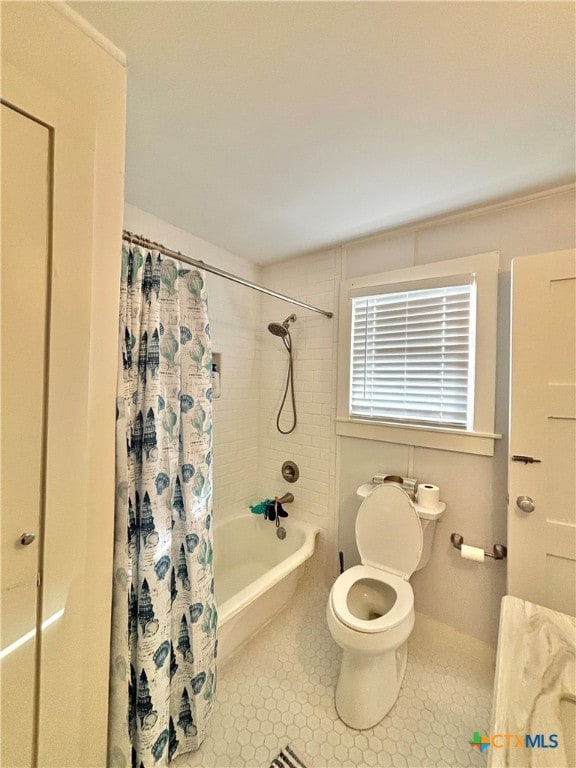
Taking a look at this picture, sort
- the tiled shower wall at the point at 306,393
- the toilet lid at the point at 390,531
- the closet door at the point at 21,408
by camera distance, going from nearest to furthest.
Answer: the closet door at the point at 21,408 < the toilet lid at the point at 390,531 < the tiled shower wall at the point at 306,393

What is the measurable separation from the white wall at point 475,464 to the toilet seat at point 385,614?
353 mm

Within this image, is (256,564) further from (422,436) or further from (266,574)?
(422,436)

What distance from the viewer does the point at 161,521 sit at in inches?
42.0

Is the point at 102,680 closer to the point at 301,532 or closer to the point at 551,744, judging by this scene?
the point at 551,744

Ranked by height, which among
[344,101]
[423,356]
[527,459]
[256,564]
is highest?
[344,101]

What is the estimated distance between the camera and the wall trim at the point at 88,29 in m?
0.77

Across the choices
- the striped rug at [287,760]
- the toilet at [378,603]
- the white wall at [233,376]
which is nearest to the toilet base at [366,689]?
the toilet at [378,603]

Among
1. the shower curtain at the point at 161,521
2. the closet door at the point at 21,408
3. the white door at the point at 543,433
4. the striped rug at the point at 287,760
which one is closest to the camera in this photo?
the closet door at the point at 21,408

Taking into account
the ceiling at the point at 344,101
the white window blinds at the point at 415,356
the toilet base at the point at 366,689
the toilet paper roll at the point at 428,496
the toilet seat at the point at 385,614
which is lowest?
the toilet base at the point at 366,689

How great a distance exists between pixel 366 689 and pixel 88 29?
2.57 m

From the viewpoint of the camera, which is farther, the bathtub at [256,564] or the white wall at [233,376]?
the white wall at [233,376]

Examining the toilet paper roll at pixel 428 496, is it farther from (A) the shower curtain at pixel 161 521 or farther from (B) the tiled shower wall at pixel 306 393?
(A) the shower curtain at pixel 161 521

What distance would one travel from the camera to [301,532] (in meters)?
2.12

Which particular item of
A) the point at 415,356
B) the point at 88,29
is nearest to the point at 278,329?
the point at 415,356
